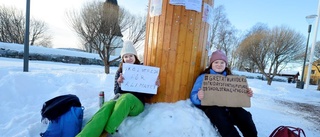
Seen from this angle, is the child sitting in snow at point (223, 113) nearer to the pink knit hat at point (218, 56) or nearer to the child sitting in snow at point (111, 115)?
the pink knit hat at point (218, 56)

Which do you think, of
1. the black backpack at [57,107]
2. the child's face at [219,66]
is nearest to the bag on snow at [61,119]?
the black backpack at [57,107]

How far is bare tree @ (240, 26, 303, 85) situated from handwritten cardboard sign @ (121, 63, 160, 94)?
18725 mm

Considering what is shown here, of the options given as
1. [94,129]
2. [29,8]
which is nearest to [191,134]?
[94,129]

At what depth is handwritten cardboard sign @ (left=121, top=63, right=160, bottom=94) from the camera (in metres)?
2.94

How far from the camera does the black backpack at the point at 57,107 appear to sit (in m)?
2.76

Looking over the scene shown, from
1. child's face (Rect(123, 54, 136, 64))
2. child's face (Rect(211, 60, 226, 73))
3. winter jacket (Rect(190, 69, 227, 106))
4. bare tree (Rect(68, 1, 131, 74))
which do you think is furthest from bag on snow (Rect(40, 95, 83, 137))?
bare tree (Rect(68, 1, 131, 74))

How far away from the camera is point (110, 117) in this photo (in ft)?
7.87

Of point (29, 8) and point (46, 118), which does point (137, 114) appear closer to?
point (46, 118)

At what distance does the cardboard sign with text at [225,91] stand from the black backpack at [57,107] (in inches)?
75.6

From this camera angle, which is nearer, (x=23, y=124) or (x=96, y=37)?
(x=23, y=124)

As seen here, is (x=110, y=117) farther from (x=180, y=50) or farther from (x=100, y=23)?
(x=100, y=23)

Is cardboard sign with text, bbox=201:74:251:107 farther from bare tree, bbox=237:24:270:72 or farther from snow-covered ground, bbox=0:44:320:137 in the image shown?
bare tree, bbox=237:24:270:72

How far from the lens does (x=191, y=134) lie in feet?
8.38

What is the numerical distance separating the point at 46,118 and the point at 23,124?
32.5 inches
